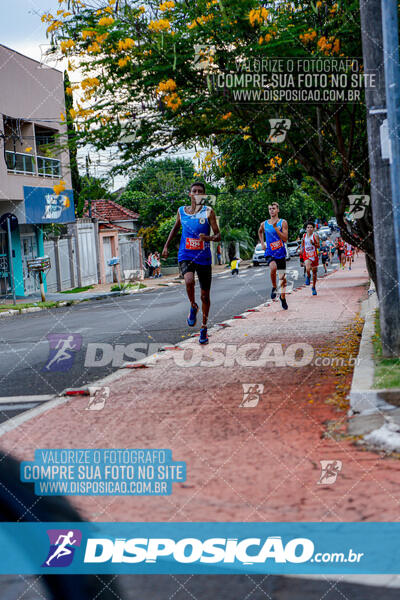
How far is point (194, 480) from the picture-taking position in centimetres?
438

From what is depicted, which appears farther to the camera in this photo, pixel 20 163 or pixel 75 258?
pixel 75 258

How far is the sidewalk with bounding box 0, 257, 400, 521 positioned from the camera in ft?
12.8

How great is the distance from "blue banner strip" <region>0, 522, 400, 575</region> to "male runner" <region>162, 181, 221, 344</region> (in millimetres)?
4058

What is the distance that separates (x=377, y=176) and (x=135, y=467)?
158 inches

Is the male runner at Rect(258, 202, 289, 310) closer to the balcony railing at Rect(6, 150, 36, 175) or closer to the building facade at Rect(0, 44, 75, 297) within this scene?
the building facade at Rect(0, 44, 75, 297)

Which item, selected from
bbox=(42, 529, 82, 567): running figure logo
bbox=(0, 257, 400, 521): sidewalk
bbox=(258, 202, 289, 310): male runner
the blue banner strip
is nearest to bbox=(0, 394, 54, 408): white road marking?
bbox=(0, 257, 400, 521): sidewalk

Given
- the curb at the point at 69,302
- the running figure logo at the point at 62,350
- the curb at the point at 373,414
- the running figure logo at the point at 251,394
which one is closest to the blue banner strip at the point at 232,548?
the curb at the point at 373,414

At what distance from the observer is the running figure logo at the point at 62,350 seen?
9.08 metres

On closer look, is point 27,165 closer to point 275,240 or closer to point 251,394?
point 275,240

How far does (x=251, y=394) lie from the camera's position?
677 cm

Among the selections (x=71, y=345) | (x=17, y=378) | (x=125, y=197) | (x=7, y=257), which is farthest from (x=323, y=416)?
(x=125, y=197)

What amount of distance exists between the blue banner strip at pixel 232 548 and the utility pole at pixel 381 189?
3.77 m

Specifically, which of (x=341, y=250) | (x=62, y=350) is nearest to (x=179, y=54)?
(x=62, y=350)

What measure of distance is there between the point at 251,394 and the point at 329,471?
2395 mm
